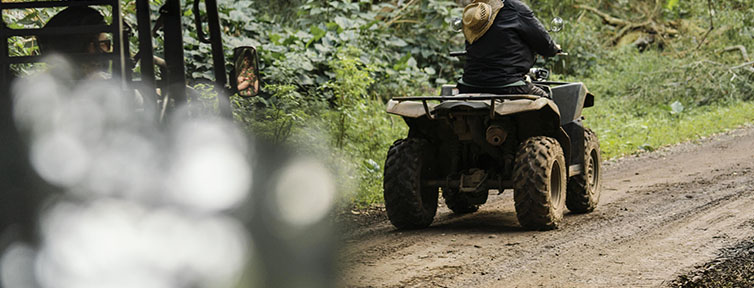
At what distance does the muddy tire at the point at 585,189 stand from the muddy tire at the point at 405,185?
4.37 ft

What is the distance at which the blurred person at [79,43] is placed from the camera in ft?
12.7

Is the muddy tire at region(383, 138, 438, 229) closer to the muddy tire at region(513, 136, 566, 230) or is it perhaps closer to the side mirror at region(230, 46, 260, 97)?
the muddy tire at region(513, 136, 566, 230)

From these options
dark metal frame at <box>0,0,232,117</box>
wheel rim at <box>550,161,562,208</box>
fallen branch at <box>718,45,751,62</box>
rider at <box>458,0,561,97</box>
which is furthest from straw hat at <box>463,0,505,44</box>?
fallen branch at <box>718,45,751,62</box>

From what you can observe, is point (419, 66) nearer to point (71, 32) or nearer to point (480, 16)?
point (480, 16)

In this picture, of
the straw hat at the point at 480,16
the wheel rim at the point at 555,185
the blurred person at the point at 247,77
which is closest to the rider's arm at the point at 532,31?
the straw hat at the point at 480,16

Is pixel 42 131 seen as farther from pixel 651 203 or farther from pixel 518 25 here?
pixel 651 203

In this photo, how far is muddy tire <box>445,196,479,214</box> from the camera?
705cm

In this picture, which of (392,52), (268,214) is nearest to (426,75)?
(392,52)

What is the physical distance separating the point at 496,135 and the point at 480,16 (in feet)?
3.01

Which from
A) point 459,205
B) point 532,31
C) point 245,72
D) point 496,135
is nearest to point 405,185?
point 496,135

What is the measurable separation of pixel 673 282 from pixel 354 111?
20.3 feet

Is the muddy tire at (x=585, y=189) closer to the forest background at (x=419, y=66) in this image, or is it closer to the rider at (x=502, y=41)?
the rider at (x=502, y=41)

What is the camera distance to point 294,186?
23.4 ft

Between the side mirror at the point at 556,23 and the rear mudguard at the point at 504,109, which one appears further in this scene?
the side mirror at the point at 556,23
